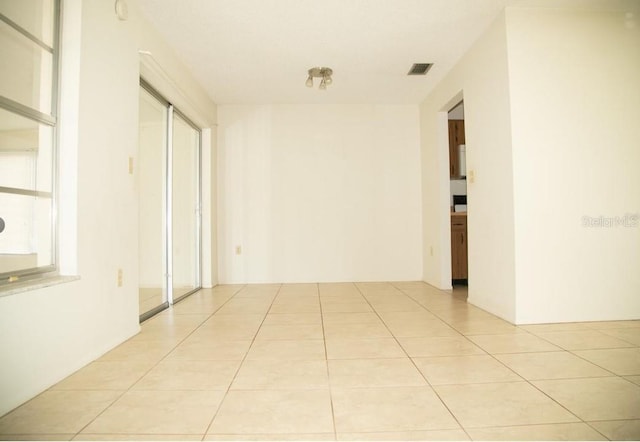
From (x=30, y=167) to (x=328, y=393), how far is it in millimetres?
1924

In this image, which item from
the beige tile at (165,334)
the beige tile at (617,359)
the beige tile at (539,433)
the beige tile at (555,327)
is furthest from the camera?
the beige tile at (555,327)

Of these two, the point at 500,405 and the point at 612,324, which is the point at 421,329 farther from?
the point at 612,324

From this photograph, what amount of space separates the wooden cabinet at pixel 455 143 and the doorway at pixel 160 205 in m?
3.56

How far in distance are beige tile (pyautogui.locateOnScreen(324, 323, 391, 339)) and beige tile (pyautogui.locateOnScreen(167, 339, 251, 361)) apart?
62 centimetres

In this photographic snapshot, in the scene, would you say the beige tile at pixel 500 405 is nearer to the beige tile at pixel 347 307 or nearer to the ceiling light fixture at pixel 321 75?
the beige tile at pixel 347 307

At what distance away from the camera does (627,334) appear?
7.73 feet

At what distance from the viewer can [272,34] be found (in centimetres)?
308

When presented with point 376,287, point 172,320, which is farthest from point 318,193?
point 172,320

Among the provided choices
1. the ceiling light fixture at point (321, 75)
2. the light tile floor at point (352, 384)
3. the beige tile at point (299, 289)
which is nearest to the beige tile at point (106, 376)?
the light tile floor at point (352, 384)

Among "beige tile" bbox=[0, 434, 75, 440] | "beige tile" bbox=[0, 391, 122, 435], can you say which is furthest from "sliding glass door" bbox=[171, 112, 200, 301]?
"beige tile" bbox=[0, 434, 75, 440]

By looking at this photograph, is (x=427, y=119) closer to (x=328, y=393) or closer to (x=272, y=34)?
(x=272, y=34)

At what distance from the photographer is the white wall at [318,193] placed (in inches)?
192

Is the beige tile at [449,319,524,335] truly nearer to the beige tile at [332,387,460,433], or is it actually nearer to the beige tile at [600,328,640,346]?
the beige tile at [600,328,640,346]

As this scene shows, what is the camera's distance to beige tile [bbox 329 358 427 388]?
1.65 metres
